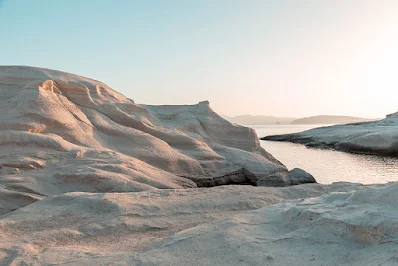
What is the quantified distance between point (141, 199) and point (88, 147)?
6.22m

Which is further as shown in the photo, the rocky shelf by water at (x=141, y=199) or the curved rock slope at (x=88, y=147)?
the curved rock slope at (x=88, y=147)

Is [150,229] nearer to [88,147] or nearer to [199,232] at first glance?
[199,232]

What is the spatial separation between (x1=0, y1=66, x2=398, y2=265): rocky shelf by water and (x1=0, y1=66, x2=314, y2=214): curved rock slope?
0.15 ft

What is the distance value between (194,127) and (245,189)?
12378mm

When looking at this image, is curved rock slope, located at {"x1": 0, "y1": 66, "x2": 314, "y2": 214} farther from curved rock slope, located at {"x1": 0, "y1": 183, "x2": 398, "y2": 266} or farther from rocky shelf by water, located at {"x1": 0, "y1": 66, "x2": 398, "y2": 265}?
curved rock slope, located at {"x1": 0, "y1": 183, "x2": 398, "y2": 266}

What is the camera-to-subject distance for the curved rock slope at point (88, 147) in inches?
386

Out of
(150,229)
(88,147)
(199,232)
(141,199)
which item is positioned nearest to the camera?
(199,232)

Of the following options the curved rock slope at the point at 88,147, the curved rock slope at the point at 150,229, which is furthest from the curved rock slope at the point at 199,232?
the curved rock slope at the point at 88,147

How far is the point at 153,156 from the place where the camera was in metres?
13.8

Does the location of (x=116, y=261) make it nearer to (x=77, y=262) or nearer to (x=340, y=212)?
(x=77, y=262)

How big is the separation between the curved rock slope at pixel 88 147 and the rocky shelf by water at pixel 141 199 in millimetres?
46

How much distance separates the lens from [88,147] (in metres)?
12.7

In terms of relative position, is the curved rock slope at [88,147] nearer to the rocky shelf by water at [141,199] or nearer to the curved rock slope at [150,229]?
the rocky shelf by water at [141,199]

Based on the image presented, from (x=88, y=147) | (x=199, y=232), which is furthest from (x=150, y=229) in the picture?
(x=88, y=147)
